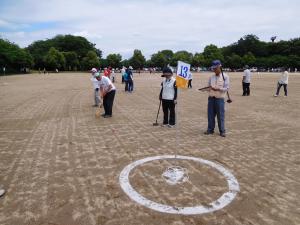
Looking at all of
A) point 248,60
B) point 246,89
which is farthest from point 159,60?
point 246,89

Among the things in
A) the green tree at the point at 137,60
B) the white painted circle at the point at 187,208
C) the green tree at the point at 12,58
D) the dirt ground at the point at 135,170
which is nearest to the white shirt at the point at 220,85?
the dirt ground at the point at 135,170

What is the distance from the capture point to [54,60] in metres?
87.1

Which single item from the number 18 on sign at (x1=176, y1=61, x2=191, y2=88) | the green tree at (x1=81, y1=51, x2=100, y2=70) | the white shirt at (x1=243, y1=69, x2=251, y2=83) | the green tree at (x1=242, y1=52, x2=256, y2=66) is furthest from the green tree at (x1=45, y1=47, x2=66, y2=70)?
the number 18 on sign at (x1=176, y1=61, x2=191, y2=88)

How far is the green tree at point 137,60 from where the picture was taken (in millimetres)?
104562

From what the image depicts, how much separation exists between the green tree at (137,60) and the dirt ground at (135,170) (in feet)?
313

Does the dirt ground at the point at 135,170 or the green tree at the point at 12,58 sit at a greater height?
the green tree at the point at 12,58

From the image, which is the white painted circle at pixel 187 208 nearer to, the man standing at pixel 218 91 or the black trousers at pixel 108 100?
the man standing at pixel 218 91

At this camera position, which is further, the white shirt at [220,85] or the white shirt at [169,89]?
the white shirt at [169,89]

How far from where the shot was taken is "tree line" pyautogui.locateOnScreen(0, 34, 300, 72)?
9112cm

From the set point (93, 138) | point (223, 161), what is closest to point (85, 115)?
point (93, 138)

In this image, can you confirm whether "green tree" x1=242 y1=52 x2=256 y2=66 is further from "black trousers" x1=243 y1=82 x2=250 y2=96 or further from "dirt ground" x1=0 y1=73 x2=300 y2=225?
"dirt ground" x1=0 y1=73 x2=300 y2=225

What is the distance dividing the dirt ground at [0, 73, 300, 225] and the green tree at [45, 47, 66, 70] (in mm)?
81668

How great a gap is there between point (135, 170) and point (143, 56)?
104 m

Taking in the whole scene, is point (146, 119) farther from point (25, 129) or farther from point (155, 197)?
point (155, 197)
